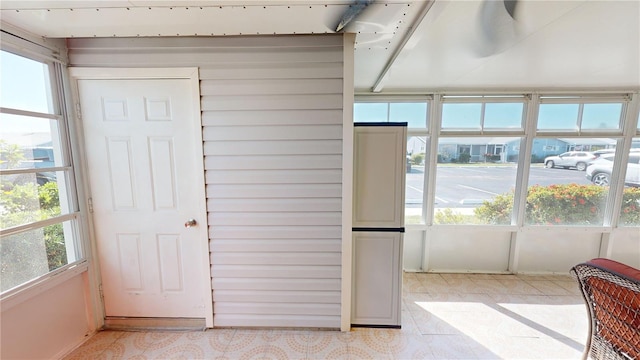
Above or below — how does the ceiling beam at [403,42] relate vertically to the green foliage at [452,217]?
above

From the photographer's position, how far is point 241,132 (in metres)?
1.78

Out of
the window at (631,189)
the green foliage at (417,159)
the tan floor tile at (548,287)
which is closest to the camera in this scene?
the tan floor tile at (548,287)

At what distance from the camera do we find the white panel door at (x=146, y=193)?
5.80ft

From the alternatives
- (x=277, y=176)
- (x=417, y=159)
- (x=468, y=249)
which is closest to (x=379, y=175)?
(x=277, y=176)

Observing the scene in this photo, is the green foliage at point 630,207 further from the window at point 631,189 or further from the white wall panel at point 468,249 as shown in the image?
the white wall panel at point 468,249

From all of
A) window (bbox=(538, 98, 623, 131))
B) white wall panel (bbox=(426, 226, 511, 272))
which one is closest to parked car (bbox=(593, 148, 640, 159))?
window (bbox=(538, 98, 623, 131))

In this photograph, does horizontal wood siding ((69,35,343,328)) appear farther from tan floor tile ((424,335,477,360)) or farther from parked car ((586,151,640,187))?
parked car ((586,151,640,187))

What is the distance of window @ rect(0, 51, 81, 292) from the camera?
145 centimetres

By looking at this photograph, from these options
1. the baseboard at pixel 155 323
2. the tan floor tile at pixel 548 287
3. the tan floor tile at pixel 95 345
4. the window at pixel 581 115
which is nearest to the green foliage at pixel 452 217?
the tan floor tile at pixel 548 287

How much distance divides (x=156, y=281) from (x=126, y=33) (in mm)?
1840

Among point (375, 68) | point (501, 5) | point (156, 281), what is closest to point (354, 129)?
point (375, 68)

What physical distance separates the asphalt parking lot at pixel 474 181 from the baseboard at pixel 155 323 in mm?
2551

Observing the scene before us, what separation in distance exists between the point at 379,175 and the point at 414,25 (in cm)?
101

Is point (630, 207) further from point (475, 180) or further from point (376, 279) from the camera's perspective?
point (376, 279)
